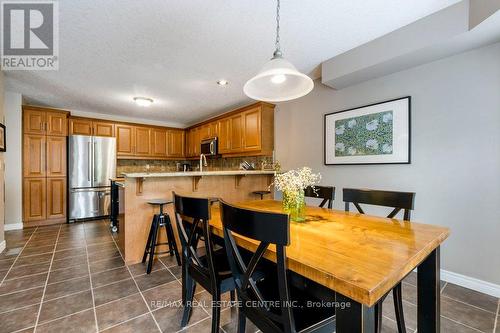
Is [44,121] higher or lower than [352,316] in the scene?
higher

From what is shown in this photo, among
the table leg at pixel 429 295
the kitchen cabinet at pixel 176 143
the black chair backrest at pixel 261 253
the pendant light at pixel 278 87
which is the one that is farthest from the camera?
the kitchen cabinet at pixel 176 143

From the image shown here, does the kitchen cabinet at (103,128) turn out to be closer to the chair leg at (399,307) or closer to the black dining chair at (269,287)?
the black dining chair at (269,287)

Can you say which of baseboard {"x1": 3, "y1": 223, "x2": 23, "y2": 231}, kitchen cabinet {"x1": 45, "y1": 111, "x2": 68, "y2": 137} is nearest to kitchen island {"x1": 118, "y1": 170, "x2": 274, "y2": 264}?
baseboard {"x1": 3, "y1": 223, "x2": 23, "y2": 231}

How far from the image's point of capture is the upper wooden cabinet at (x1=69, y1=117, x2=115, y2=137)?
475 cm

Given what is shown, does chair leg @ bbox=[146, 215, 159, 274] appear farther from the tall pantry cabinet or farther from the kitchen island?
the tall pantry cabinet

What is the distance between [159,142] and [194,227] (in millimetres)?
5109

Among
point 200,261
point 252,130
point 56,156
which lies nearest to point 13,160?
point 56,156

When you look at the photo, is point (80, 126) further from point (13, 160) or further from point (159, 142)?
point (159, 142)

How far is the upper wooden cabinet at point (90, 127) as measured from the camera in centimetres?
475

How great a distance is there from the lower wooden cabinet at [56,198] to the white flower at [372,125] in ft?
17.9

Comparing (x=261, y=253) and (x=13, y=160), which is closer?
(x=261, y=253)

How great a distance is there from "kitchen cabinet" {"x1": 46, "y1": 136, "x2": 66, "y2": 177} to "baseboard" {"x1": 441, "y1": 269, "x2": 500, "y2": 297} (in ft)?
20.1

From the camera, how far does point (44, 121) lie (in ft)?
14.0

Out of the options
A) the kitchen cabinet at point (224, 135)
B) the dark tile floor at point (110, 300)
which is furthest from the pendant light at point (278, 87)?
the kitchen cabinet at point (224, 135)
